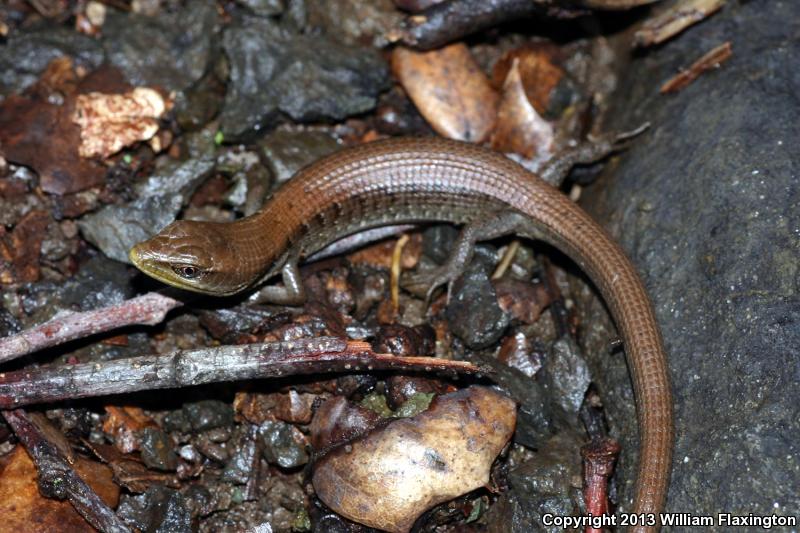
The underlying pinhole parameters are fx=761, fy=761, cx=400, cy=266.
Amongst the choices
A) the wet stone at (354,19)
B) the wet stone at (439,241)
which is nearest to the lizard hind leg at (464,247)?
the wet stone at (439,241)

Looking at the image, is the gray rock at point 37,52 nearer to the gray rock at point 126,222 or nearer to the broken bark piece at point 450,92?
the gray rock at point 126,222

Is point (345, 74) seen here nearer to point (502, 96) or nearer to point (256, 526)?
point (502, 96)

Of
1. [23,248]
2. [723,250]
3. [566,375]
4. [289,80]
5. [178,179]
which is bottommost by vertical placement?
[566,375]

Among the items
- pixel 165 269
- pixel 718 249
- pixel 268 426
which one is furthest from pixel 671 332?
pixel 165 269

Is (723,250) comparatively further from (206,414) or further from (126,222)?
(126,222)

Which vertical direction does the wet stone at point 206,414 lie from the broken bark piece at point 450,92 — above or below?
below

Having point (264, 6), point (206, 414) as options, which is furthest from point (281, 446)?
point (264, 6)
